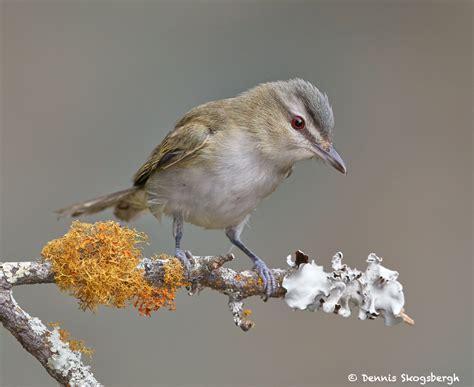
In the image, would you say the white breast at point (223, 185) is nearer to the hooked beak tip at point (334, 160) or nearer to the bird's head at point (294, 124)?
the bird's head at point (294, 124)

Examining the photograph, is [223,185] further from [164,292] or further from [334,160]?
[164,292]

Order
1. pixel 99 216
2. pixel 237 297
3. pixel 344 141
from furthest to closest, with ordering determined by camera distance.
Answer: pixel 344 141
pixel 99 216
pixel 237 297

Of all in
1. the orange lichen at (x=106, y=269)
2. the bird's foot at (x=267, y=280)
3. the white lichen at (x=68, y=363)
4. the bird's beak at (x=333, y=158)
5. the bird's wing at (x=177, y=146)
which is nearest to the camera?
the white lichen at (x=68, y=363)

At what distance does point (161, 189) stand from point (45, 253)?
187 cm

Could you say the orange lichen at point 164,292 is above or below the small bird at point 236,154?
below

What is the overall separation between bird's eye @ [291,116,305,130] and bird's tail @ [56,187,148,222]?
4.34 feet

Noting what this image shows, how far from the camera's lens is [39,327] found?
2977mm

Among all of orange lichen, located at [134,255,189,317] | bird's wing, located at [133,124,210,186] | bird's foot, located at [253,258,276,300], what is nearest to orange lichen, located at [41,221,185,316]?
orange lichen, located at [134,255,189,317]

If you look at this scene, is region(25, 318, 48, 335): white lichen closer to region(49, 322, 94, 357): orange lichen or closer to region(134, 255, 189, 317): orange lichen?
region(49, 322, 94, 357): orange lichen

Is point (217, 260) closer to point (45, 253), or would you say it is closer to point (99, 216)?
point (45, 253)

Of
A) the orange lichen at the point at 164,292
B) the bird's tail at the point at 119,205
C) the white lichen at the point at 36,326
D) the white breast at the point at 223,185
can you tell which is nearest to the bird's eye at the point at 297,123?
the white breast at the point at 223,185

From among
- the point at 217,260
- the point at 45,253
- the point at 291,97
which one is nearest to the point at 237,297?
the point at 217,260

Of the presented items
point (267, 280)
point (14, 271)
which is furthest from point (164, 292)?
point (14, 271)

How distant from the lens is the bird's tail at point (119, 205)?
16.6 feet
